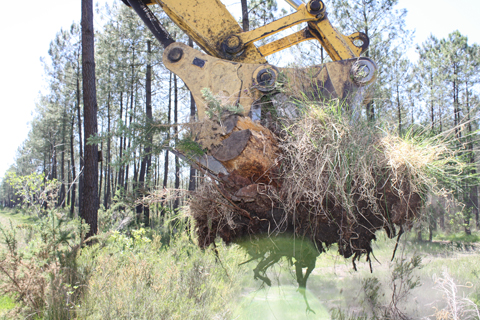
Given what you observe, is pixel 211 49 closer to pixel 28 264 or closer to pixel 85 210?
pixel 28 264

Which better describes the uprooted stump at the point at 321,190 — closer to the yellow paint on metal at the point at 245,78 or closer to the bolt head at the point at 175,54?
the yellow paint on metal at the point at 245,78

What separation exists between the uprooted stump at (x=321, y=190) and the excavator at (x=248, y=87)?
2cm

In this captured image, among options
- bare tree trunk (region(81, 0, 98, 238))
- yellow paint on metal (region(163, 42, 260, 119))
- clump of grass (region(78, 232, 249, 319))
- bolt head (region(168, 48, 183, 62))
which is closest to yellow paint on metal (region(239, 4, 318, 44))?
yellow paint on metal (region(163, 42, 260, 119))

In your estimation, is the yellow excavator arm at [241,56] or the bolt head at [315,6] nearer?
the yellow excavator arm at [241,56]

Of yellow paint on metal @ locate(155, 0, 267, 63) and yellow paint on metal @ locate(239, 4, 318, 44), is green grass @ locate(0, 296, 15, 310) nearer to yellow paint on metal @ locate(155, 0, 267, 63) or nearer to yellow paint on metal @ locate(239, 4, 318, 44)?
yellow paint on metal @ locate(155, 0, 267, 63)

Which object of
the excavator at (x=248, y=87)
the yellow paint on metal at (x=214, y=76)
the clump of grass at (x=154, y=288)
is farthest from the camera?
the yellow paint on metal at (x=214, y=76)

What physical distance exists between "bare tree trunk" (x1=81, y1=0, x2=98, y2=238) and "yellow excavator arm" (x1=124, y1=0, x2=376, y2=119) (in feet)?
8.27

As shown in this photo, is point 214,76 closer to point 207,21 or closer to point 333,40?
point 207,21

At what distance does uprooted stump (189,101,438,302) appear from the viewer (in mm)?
2270

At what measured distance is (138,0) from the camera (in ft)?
13.8

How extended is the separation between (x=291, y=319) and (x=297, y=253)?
26.1 inches

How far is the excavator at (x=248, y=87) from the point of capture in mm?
2494

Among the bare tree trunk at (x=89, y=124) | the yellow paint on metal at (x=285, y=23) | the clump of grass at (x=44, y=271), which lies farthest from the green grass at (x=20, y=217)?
the yellow paint on metal at (x=285, y=23)

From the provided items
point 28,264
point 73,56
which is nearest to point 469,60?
point 28,264
